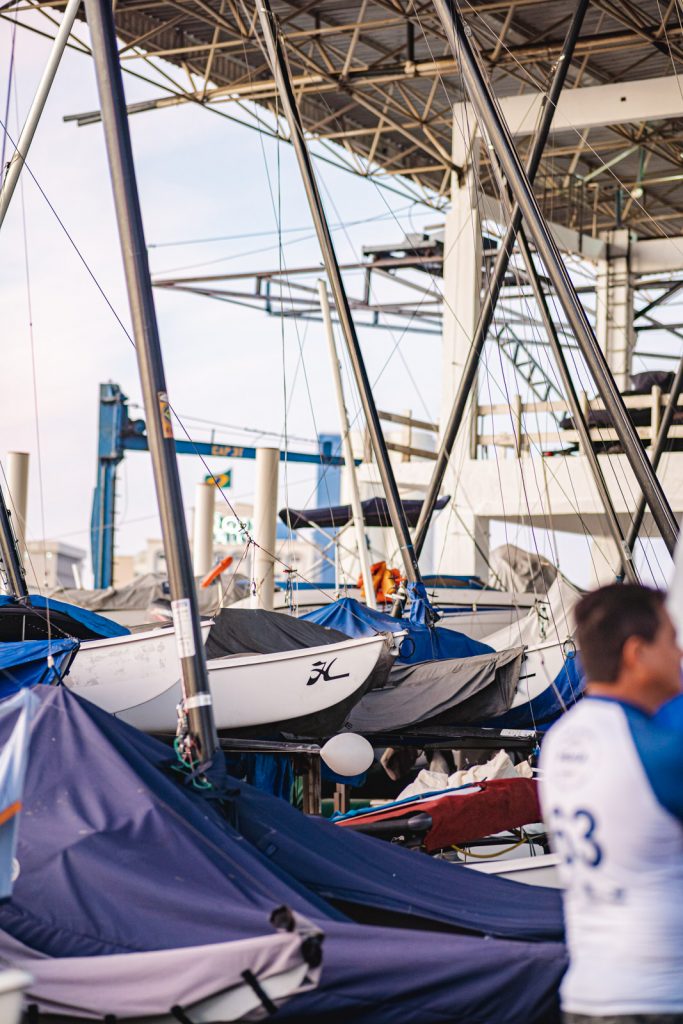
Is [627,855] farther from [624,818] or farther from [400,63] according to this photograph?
[400,63]

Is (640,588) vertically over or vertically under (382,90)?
under

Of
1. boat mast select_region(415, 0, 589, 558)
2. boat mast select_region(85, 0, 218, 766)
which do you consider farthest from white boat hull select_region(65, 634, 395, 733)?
boat mast select_region(85, 0, 218, 766)

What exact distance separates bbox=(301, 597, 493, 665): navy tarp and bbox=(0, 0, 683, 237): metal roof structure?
9050mm

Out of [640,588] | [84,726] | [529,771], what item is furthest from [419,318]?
[640,588]

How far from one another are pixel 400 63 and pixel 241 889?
20701 millimetres

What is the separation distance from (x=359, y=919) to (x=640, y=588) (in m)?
3.23

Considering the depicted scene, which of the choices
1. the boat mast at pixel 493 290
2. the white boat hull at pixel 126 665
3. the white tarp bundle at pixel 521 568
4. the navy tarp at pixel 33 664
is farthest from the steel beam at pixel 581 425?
the white tarp bundle at pixel 521 568

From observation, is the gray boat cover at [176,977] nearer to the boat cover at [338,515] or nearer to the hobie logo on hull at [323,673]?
the hobie logo on hull at [323,673]

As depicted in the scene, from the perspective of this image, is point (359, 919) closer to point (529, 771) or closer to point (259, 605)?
point (529, 771)

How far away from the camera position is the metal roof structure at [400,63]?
22.4 meters

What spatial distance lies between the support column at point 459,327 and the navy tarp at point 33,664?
47.6ft

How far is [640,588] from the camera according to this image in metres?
3.29

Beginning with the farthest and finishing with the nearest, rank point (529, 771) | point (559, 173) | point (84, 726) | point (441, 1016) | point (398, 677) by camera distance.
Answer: point (559, 173) < point (398, 677) < point (529, 771) < point (84, 726) < point (441, 1016)

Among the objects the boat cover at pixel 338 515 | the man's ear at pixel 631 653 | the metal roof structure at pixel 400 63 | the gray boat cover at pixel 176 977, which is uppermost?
the metal roof structure at pixel 400 63
